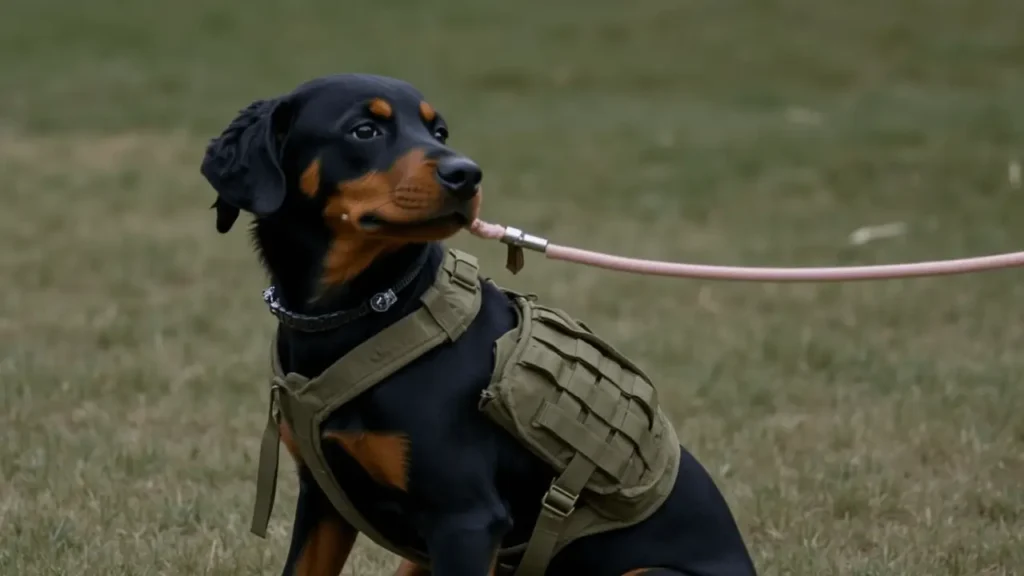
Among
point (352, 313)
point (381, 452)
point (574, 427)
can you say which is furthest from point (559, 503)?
point (352, 313)

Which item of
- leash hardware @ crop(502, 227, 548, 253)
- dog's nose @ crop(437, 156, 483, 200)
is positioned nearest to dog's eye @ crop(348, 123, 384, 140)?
dog's nose @ crop(437, 156, 483, 200)

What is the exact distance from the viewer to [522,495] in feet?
11.8

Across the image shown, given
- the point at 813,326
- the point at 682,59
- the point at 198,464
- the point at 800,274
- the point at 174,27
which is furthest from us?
the point at 174,27

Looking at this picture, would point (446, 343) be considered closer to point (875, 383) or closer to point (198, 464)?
point (198, 464)

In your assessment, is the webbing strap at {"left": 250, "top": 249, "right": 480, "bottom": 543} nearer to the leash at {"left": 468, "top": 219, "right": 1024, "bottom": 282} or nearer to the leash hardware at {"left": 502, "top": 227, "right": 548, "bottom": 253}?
the leash hardware at {"left": 502, "top": 227, "right": 548, "bottom": 253}

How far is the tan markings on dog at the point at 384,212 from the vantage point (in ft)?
11.0

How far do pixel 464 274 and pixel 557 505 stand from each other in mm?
627

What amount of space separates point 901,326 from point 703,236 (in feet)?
10.0

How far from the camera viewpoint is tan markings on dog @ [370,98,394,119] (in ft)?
11.6

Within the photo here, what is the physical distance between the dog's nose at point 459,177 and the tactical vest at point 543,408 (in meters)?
0.27

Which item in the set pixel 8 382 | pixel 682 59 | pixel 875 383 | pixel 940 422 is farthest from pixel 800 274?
pixel 682 59

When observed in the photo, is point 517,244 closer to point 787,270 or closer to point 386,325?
point 386,325

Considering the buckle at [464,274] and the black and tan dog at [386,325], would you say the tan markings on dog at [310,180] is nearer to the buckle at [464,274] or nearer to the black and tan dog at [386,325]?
the black and tan dog at [386,325]

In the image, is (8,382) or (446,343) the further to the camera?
(8,382)
